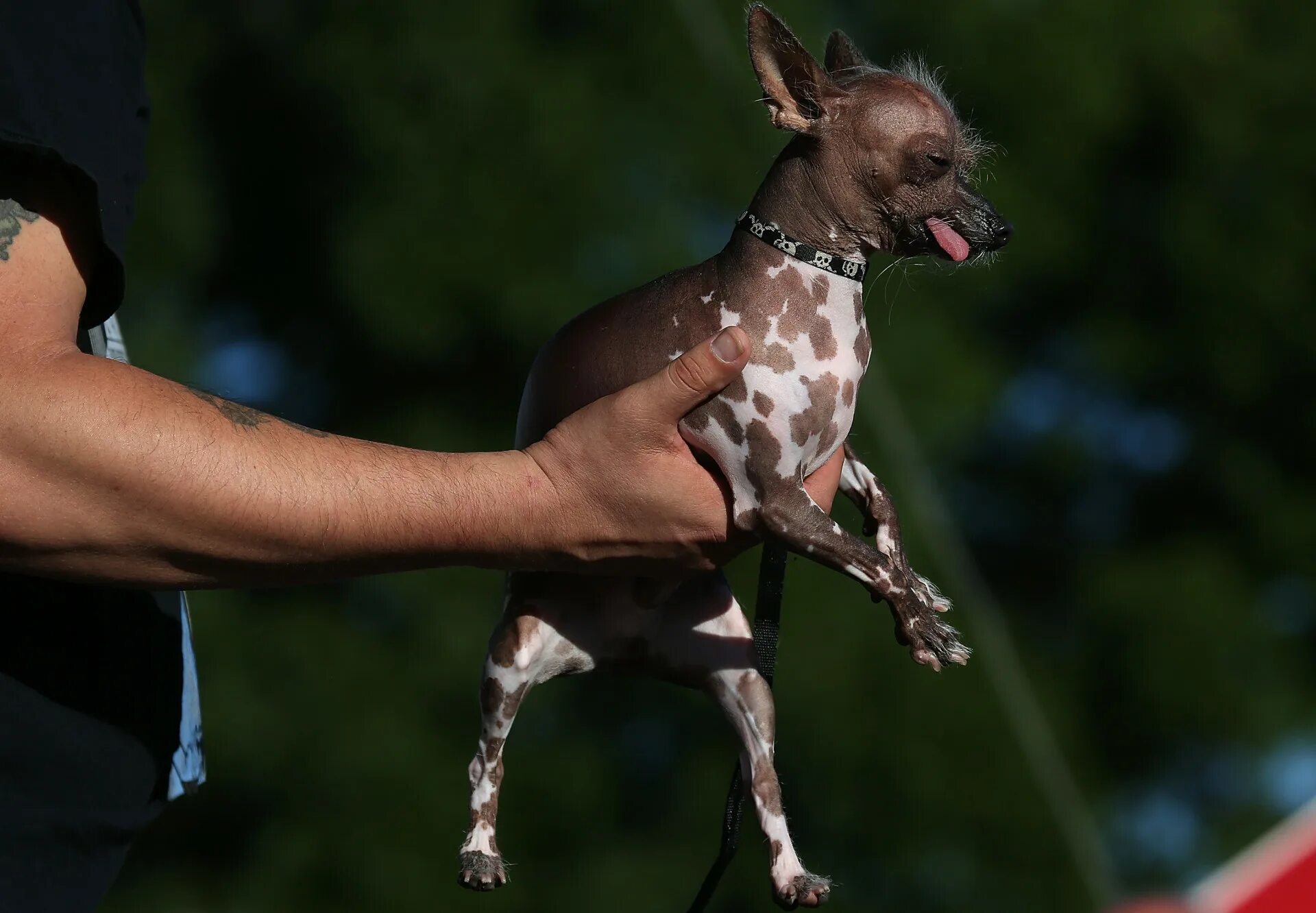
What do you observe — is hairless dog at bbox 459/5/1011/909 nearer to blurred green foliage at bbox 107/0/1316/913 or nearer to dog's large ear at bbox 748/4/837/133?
dog's large ear at bbox 748/4/837/133

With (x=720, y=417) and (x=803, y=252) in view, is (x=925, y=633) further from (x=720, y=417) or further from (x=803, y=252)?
(x=803, y=252)

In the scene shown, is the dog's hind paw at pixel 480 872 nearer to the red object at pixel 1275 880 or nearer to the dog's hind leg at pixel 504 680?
the dog's hind leg at pixel 504 680

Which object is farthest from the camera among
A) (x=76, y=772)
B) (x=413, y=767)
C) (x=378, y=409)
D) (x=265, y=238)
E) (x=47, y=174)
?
(x=265, y=238)

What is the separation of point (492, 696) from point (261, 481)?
19.5 inches

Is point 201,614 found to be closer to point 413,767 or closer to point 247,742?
point 247,742

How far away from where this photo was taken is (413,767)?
8656 mm

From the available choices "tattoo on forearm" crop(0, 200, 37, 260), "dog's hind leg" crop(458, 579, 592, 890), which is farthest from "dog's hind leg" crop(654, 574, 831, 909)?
"tattoo on forearm" crop(0, 200, 37, 260)

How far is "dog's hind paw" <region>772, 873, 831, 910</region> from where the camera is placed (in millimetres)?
1869

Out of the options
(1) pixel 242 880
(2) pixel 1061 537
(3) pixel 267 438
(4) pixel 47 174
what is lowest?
(1) pixel 242 880

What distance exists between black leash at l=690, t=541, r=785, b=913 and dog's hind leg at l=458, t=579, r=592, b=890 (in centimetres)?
22

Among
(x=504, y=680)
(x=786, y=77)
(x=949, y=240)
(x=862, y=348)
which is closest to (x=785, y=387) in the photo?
(x=862, y=348)

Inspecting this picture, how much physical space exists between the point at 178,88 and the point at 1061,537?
619 cm

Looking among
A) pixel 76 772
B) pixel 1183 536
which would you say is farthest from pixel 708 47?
pixel 76 772

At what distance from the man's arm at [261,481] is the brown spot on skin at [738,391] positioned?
2 cm
